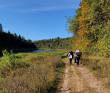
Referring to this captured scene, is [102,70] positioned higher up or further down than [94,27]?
further down

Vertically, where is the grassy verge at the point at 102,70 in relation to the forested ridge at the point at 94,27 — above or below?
below

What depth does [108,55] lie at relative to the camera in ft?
27.7

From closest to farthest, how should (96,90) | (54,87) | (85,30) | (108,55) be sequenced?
1. (96,90)
2. (54,87)
3. (108,55)
4. (85,30)

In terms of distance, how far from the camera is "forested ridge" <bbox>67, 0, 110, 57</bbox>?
28.2ft

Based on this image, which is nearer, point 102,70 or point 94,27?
point 102,70

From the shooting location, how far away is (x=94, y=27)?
12039mm

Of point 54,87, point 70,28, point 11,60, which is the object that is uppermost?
point 70,28

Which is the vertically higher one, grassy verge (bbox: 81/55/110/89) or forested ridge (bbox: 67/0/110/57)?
forested ridge (bbox: 67/0/110/57)

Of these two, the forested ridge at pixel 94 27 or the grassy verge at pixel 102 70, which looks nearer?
the grassy verge at pixel 102 70

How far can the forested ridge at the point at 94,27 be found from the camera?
339 inches

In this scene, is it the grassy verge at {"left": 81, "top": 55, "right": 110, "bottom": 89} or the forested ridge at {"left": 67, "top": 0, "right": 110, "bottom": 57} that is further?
the forested ridge at {"left": 67, "top": 0, "right": 110, "bottom": 57}

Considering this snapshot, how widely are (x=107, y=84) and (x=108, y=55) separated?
13.9 ft

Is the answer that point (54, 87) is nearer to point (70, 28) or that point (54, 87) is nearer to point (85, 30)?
point (85, 30)

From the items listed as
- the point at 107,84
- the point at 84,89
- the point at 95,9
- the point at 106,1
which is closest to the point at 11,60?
the point at 84,89
